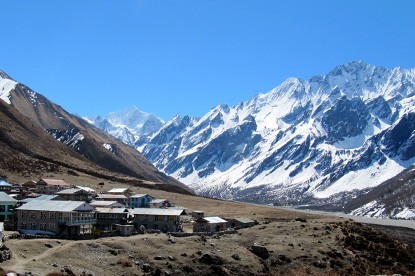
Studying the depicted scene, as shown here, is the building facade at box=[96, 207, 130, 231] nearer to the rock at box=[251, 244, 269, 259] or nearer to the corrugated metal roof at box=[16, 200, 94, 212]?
the corrugated metal roof at box=[16, 200, 94, 212]

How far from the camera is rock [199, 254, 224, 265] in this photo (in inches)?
3393

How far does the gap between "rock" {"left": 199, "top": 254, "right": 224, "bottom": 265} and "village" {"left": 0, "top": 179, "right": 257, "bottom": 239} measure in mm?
13821

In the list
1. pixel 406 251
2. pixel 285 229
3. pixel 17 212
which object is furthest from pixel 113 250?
pixel 406 251

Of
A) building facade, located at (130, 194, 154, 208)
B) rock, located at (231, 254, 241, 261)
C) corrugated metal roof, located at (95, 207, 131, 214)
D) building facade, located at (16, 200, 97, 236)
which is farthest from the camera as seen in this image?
building facade, located at (130, 194, 154, 208)

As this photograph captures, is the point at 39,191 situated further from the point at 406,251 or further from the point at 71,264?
the point at 406,251

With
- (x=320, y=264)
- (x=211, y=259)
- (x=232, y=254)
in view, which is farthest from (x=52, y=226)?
(x=320, y=264)

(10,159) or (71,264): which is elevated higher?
(10,159)

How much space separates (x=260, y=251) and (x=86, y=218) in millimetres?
29592

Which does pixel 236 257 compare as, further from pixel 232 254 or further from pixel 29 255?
pixel 29 255

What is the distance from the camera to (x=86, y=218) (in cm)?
9712

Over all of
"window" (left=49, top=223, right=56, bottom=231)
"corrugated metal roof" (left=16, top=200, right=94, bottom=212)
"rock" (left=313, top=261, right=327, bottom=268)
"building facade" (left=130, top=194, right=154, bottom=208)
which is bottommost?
"rock" (left=313, top=261, right=327, bottom=268)

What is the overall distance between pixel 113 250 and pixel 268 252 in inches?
1077

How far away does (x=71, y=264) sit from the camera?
238 ft

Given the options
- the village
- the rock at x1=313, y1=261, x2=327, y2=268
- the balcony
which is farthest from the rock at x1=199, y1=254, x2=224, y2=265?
the balcony
